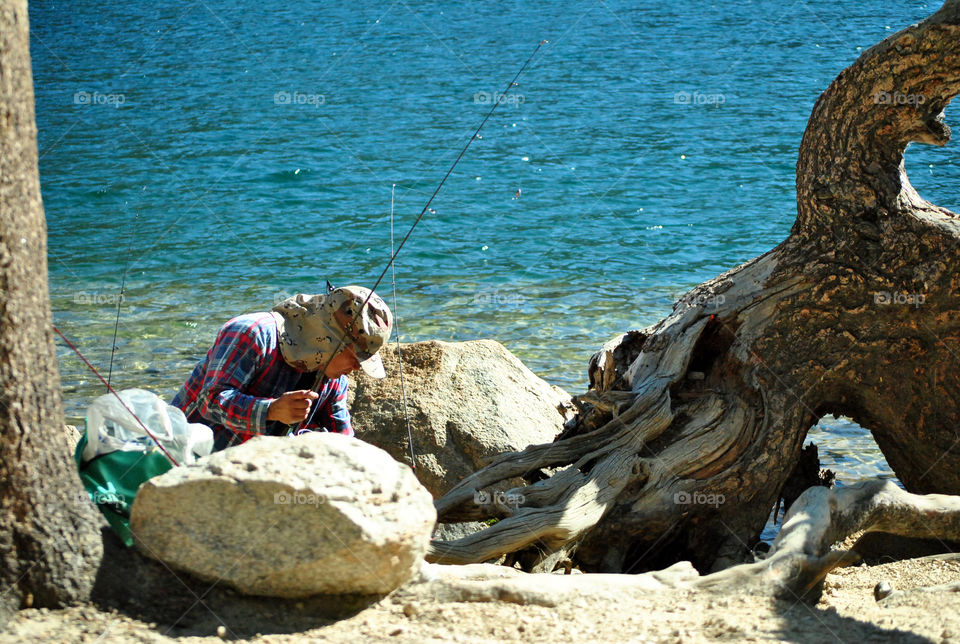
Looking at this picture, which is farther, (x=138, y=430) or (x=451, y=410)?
(x=451, y=410)

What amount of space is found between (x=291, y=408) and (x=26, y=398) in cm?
147

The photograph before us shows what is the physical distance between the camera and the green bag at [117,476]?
10.9 feet

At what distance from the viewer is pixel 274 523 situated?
299 centimetres

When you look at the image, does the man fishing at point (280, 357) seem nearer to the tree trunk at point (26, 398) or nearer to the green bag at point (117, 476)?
the green bag at point (117, 476)

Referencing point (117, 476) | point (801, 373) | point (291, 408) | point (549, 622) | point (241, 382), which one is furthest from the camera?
point (801, 373)

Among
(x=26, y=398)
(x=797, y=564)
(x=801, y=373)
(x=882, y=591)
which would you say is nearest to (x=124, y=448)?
(x=26, y=398)

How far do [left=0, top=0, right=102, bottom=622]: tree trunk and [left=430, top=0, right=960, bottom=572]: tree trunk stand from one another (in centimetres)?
210

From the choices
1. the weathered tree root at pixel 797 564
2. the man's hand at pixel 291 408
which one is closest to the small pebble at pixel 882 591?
the weathered tree root at pixel 797 564

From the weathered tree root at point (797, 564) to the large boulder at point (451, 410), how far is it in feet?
6.26

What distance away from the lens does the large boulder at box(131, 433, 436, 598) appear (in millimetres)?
2973

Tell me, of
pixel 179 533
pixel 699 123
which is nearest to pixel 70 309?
pixel 179 533

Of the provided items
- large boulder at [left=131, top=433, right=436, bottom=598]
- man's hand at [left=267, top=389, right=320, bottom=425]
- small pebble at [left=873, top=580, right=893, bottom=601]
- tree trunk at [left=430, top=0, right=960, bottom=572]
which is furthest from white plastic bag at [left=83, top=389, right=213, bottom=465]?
small pebble at [left=873, top=580, right=893, bottom=601]

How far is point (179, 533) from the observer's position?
3.02 meters

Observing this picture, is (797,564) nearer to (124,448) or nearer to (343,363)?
(343,363)
